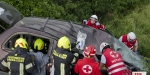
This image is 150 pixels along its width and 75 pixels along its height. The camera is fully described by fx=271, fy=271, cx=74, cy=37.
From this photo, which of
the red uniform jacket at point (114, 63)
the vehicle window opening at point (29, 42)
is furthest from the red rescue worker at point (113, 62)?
the vehicle window opening at point (29, 42)

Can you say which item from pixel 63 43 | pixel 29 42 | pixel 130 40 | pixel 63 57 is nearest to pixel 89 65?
pixel 63 57

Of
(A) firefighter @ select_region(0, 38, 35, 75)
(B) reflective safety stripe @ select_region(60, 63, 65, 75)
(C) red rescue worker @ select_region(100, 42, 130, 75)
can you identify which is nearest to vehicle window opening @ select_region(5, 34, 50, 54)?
(A) firefighter @ select_region(0, 38, 35, 75)

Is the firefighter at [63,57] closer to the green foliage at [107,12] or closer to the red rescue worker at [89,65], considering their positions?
the red rescue worker at [89,65]

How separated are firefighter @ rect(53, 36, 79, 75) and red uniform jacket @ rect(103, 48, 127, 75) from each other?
0.60 metres

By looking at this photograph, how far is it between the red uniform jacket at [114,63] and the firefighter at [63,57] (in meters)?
0.60

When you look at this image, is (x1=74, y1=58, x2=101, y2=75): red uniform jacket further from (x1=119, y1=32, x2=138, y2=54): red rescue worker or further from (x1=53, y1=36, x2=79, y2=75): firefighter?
(x1=119, y1=32, x2=138, y2=54): red rescue worker

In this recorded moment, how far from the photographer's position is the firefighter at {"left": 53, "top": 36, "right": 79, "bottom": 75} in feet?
15.4

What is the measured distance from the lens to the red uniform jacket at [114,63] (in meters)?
4.81

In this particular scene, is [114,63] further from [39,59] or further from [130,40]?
[130,40]

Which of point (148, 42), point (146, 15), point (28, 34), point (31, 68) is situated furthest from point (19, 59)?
point (146, 15)

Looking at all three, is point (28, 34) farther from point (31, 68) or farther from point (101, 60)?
point (101, 60)

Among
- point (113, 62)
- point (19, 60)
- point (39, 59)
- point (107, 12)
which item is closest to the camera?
point (19, 60)

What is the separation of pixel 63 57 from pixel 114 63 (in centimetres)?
92

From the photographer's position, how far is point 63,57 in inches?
184
